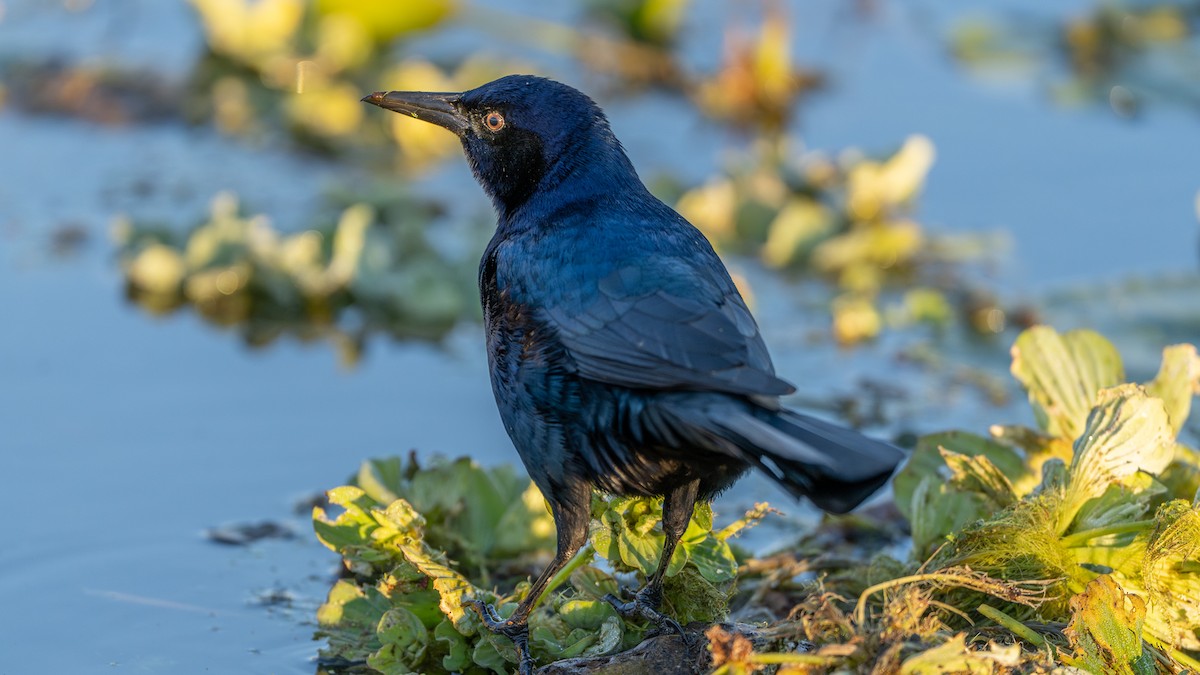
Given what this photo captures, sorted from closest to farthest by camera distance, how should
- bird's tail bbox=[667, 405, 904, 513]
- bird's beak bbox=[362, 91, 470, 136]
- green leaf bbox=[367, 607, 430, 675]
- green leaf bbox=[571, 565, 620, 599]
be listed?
1. bird's tail bbox=[667, 405, 904, 513]
2. green leaf bbox=[367, 607, 430, 675]
3. green leaf bbox=[571, 565, 620, 599]
4. bird's beak bbox=[362, 91, 470, 136]

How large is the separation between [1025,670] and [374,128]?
540 centimetres

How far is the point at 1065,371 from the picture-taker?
4.12 meters

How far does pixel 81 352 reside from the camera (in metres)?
5.72

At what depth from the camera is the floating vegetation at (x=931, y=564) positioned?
3.31m

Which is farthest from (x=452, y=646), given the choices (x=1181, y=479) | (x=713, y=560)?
(x=1181, y=479)

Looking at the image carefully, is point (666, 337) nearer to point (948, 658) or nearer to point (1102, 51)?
point (948, 658)

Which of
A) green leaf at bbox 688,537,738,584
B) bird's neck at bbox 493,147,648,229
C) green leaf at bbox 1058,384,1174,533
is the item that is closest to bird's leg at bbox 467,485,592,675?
green leaf at bbox 688,537,738,584

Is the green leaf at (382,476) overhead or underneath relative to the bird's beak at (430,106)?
underneath

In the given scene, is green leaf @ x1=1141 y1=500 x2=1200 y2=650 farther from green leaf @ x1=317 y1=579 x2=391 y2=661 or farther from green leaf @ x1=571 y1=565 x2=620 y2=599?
green leaf @ x1=317 y1=579 x2=391 y2=661

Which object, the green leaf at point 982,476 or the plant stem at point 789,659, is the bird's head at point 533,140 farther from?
the plant stem at point 789,659

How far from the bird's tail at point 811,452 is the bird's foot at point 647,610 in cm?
56

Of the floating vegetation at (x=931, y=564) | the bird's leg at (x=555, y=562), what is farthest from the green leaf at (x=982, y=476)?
the bird's leg at (x=555, y=562)

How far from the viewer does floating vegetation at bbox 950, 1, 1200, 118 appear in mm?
8477

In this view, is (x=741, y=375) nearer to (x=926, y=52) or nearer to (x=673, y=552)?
(x=673, y=552)
